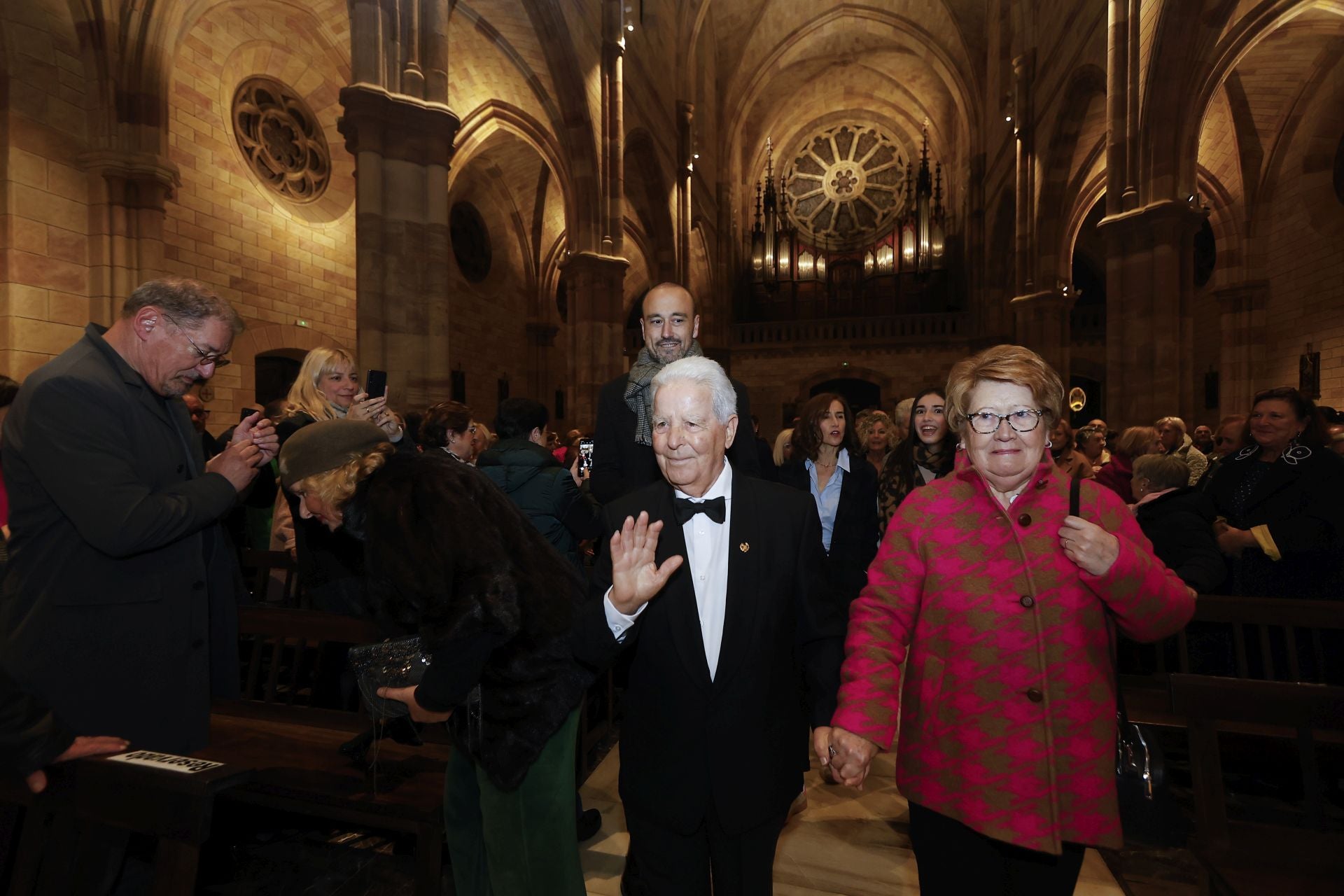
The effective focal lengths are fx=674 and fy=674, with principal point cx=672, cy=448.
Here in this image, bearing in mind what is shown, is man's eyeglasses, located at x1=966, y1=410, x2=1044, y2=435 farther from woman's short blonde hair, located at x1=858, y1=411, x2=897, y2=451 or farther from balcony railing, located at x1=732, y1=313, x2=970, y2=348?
balcony railing, located at x1=732, y1=313, x2=970, y2=348

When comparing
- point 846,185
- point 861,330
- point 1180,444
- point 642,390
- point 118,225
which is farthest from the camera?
point 846,185

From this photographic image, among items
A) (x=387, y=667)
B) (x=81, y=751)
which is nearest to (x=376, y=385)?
(x=387, y=667)

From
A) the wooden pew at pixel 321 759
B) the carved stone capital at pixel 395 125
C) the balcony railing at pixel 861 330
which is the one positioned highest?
the balcony railing at pixel 861 330

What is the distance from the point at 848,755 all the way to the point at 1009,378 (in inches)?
34.5

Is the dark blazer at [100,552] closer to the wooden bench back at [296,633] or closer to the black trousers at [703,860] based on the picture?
the wooden bench back at [296,633]

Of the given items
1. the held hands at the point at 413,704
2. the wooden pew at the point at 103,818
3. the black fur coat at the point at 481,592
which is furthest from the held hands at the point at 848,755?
the wooden pew at the point at 103,818

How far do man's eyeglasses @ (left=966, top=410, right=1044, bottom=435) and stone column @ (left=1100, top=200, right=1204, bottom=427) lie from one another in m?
8.91

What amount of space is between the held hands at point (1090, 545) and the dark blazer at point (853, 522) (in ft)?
6.73

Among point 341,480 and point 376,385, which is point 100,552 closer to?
point 341,480

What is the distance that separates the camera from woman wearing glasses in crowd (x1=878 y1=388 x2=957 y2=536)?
374 centimetres

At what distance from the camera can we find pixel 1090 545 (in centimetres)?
133

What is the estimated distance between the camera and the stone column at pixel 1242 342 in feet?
45.7

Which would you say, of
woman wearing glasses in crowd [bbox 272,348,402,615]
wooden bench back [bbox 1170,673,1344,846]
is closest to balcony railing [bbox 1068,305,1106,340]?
wooden bench back [bbox 1170,673,1344,846]

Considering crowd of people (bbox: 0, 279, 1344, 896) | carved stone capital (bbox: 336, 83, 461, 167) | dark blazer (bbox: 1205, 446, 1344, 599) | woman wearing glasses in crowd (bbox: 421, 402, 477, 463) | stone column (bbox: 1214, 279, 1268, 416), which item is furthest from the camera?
stone column (bbox: 1214, 279, 1268, 416)
